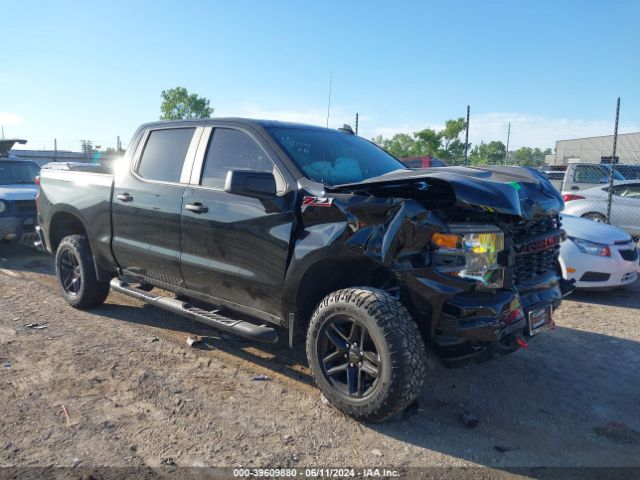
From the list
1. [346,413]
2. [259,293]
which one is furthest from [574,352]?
[259,293]

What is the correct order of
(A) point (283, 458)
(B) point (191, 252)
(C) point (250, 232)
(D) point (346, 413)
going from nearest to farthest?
(A) point (283, 458), (D) point (346, 413), (C) point (250, 232), (B) point (191, 252)

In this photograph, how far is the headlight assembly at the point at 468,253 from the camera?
296 cm

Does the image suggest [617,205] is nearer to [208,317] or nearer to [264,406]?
[208,317]

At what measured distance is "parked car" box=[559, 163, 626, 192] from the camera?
1184 centimetres

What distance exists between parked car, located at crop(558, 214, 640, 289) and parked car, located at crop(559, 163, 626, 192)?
6.14 metres

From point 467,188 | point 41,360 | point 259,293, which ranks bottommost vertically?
point 41,360

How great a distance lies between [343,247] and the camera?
316 cm

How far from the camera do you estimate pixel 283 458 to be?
2.83m

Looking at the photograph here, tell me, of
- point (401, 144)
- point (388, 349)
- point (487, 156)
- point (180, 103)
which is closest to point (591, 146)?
point (487, 156)

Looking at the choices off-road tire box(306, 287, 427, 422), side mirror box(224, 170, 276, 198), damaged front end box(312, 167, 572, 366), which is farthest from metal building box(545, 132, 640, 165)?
off-road tire box(306, 287, 427, 422)

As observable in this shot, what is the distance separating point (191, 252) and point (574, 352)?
3309 mm

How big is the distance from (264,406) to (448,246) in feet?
5.17

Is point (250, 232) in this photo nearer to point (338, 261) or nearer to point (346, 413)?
point (338, 261)

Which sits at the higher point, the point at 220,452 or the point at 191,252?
the point at 191,252
